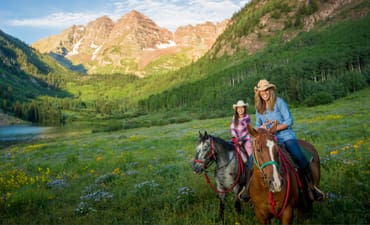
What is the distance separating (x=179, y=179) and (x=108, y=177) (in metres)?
4.16

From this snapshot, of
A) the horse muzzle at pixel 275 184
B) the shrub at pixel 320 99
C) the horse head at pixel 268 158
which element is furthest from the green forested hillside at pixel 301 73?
the horse muzzle at pixel 275 184

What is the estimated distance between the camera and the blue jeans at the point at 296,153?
6801 mm

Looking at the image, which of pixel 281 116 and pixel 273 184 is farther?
pixel 281 116

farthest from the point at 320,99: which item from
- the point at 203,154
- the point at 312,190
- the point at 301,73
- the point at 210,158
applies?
the point at 312,190

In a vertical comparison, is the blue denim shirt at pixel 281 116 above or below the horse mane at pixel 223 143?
above

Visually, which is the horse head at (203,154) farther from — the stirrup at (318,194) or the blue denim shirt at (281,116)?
the stirrup at (318,194)

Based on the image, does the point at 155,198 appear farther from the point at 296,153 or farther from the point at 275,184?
the point at 275,184

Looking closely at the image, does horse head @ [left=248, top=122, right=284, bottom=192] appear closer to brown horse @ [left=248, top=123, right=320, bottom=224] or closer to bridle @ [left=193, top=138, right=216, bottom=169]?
brown horse @ [left=248, top=123, right=320, bottom=224]

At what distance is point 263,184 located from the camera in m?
5.85

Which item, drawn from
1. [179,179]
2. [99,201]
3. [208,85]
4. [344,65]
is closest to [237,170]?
[179,179]

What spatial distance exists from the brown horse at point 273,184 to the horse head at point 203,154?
1.97 meters

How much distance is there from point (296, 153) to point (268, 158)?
1843 mm

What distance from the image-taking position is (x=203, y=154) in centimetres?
825

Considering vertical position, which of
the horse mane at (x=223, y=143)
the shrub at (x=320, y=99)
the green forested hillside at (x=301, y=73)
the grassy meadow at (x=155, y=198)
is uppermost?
the green forested hillside at (x=301, y=73)
